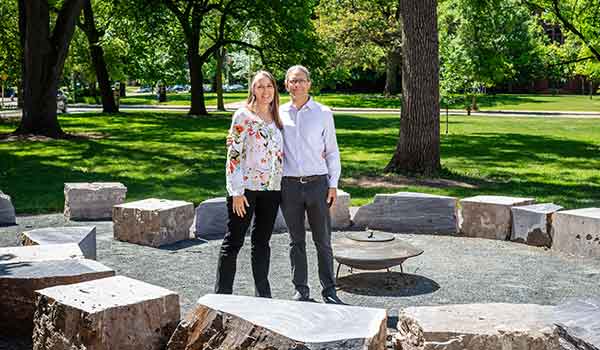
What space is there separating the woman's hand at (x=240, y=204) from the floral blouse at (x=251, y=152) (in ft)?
0.13

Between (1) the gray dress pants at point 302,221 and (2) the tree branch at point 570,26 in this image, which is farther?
(2) the tree branch at point 570,26

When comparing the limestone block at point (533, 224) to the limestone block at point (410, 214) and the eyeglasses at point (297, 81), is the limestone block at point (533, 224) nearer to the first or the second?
the limestone block at point (410, 214)

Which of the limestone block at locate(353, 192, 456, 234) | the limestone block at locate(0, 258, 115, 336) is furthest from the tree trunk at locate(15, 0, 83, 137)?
the limestone block at locate(0, 258, 115, 336)

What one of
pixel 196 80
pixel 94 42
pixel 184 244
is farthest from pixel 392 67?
pixel 184 244

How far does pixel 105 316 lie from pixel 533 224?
247 inches

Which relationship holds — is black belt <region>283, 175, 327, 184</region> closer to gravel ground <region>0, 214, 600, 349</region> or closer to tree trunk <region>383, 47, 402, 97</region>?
gravel ground <region>0, 214, 600, 349</region>

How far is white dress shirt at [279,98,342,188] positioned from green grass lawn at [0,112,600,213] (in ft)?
19.1

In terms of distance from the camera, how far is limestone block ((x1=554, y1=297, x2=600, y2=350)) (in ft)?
15.6

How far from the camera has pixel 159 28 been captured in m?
34.6

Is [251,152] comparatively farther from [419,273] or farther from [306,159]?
[419,273]

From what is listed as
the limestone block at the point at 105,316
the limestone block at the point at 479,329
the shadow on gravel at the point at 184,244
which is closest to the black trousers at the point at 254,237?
the limestone block at the point at 105,316

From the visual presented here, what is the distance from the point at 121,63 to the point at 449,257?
35.0 m

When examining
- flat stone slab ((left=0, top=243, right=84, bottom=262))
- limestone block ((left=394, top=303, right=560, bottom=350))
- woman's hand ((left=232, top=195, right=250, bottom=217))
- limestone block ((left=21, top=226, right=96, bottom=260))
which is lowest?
limestone block ((left=21, top=226, right=96, bottom=260))

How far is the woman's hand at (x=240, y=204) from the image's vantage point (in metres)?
6.26
